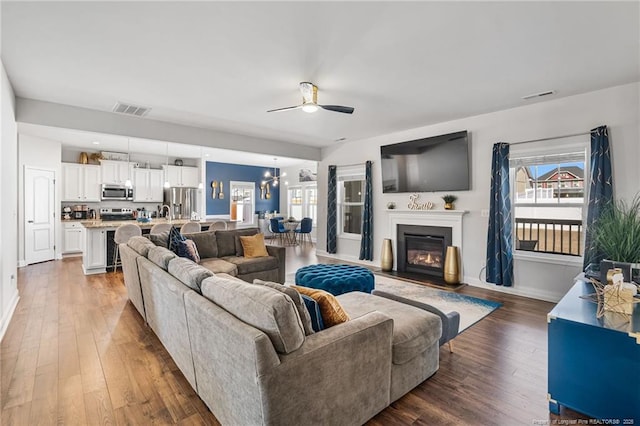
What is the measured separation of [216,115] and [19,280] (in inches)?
169

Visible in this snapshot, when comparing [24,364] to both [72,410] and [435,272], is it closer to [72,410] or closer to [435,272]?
[72,410]

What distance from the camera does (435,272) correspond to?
5504 mm

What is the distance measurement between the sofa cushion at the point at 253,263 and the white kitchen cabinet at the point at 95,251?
9.47ft

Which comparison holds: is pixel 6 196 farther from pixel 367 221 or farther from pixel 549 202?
pixel 549 202

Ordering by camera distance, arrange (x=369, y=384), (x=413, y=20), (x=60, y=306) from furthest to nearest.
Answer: (x=60, y=306)
(x=413, y=20)
(x=369, y=384)

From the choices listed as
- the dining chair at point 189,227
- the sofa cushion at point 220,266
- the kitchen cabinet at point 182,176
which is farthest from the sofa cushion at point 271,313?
the kitchen cabinet at point 182,176

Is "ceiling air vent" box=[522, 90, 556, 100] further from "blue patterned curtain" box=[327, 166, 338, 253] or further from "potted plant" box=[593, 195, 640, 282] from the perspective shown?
"blue patterned curtain" box=[327, 166, 338, 253]

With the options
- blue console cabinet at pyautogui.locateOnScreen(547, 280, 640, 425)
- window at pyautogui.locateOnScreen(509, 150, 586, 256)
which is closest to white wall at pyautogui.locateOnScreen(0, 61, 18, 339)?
blue console cabinet at pyautogui.locateOnScreen(547, 280, 640, 425)

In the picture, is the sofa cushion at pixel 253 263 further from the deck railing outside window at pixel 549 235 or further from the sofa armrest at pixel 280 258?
the deck railing outside window at pixel 549 235

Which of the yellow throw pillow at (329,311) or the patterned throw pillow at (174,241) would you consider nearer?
the yellow throw pillow at (329,311)

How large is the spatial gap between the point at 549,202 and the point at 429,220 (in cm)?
176

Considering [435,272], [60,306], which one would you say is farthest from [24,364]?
[435,272]

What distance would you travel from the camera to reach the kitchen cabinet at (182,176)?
881 cm

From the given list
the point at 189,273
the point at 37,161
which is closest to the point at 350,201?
the point at 189,273
